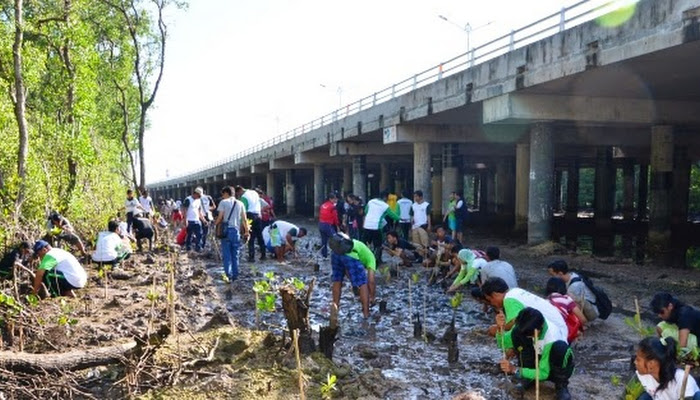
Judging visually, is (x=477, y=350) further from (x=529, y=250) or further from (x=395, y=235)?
(x=529, y=250)

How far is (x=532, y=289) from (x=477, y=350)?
425cm

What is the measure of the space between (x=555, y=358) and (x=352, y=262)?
3114 millimetres

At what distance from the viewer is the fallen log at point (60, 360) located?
4828 millimetres

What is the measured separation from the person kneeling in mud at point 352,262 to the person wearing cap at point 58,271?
3.82 m

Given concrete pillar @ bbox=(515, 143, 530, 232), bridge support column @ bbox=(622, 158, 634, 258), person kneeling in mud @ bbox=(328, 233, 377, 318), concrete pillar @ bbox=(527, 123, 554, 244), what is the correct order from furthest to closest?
bridge support column @ bbox=(622, 158, 634, 258)
concrete pillar @ bbox=(515, 143, 530, 232)
concrete pillar @ bbox=(527, 123, 554, 244)
person kneeling in mud @ bbox=(328, 233, 377, 318)

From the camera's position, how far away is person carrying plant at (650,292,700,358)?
4.78m

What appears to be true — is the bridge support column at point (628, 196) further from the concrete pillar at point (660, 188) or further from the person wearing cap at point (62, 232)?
the person wearing cap at point (62, 232)

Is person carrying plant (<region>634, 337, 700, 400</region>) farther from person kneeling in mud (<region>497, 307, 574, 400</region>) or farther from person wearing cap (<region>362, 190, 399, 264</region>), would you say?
person wearing cap (<region>362, 190, 399, 264</region>)

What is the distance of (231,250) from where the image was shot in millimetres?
9758

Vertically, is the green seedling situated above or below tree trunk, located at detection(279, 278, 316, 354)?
Result: below

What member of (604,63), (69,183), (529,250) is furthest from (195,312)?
(529,250)

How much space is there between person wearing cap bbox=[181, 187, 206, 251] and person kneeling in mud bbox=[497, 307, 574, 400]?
9987mm

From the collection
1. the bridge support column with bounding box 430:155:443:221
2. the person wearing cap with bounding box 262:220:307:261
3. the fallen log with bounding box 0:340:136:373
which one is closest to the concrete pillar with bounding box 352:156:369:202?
the bridge support column with bounding box 430:155:443:221

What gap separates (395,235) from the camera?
11.4 metres
